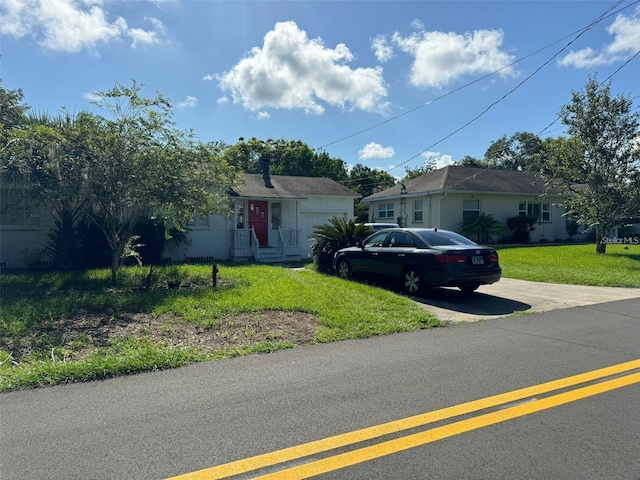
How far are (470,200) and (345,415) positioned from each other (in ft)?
Answer: 77.6

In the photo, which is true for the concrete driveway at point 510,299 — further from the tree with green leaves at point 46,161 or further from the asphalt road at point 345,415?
the tree with green leaves at point 46,161

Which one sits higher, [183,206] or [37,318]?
[183,206]

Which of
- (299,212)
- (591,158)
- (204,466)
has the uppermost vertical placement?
(591,158)

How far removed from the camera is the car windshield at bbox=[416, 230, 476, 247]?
977 centimetres

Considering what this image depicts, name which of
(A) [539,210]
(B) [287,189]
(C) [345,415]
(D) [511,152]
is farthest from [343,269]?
(D) [511,152]

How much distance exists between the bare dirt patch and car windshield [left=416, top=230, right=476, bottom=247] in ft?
12.5

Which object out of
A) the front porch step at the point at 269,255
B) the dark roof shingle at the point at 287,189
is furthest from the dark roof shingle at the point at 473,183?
the front porch step at the point at 269,255

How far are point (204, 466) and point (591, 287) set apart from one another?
37.2 feet

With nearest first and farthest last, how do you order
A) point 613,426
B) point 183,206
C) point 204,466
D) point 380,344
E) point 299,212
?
point 204,466
point 613,426
point 380,344
point 183,206
point 299,212

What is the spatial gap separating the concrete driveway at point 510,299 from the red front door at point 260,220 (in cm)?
978

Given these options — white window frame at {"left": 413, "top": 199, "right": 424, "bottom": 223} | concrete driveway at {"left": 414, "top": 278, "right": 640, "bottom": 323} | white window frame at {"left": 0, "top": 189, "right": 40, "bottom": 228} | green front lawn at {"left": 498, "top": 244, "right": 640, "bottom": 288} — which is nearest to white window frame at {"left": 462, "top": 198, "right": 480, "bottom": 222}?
white window frame at {"left": 413, "top": 199, "right": 424, "bottom": 223}

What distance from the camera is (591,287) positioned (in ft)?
36.8

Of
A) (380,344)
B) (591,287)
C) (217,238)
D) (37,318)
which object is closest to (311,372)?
(380,344)

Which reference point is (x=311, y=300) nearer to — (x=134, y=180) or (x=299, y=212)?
(x=134, y=180)
